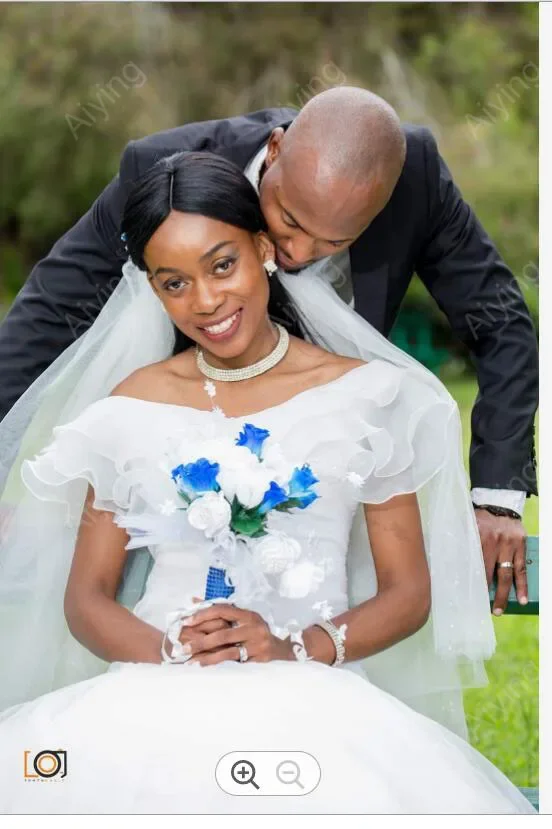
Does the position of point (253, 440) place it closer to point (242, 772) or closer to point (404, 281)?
point (242, 772)

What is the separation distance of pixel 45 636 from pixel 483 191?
2651 millimetres

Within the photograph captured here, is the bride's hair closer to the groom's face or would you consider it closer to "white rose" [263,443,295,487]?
the groom's face

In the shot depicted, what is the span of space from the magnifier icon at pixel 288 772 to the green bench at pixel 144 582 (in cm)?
61

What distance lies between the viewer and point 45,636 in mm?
2707

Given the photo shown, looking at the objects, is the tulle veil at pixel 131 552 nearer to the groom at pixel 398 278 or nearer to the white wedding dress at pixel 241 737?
the groom at pixel 398 278

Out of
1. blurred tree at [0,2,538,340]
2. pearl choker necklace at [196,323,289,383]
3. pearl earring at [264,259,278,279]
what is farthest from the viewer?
blurred tree at [0,2,538,340]

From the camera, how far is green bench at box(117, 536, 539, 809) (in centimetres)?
264

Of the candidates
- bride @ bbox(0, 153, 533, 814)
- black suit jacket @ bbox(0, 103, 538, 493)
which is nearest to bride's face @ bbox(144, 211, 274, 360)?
bride @ bbox(0, 153, 533, 814)

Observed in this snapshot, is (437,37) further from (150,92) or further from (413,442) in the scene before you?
(413,442)

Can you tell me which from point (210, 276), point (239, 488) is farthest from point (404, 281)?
point (239, 488)

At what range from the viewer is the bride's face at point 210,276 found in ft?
7.83

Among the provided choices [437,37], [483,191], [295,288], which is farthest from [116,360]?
[483,191]

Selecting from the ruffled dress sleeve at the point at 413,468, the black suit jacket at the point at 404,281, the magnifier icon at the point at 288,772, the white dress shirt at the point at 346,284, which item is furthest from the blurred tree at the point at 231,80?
the magnifier icon at the point at 288,772

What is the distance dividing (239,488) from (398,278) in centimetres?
96
